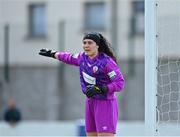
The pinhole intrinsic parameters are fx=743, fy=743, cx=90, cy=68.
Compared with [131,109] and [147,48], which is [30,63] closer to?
[131,109]

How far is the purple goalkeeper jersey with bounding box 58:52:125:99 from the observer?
656cm

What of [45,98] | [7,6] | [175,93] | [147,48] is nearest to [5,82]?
[45,98]

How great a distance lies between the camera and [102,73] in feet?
21.7

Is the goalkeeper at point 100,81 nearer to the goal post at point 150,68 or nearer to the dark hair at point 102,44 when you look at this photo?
the dark hair at point 102,44

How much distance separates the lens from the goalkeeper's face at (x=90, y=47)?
6.63 metres

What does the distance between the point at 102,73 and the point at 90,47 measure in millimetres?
255

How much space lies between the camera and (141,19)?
68.6 feet

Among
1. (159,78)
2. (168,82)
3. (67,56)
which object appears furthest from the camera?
(168,82)

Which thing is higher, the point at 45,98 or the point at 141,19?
the point at 141,19

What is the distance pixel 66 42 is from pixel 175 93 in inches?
478

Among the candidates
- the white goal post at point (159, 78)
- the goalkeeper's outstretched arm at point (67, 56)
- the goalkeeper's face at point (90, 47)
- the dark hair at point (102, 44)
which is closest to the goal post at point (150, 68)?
the white goal post at point (159, 78)

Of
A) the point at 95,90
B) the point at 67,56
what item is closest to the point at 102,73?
the point at 95,90

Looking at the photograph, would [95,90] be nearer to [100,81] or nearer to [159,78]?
[100,81]

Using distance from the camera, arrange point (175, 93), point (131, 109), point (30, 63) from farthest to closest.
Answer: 1. point (30, 63)
2. point (131, 109)
3. point (175, 93)
